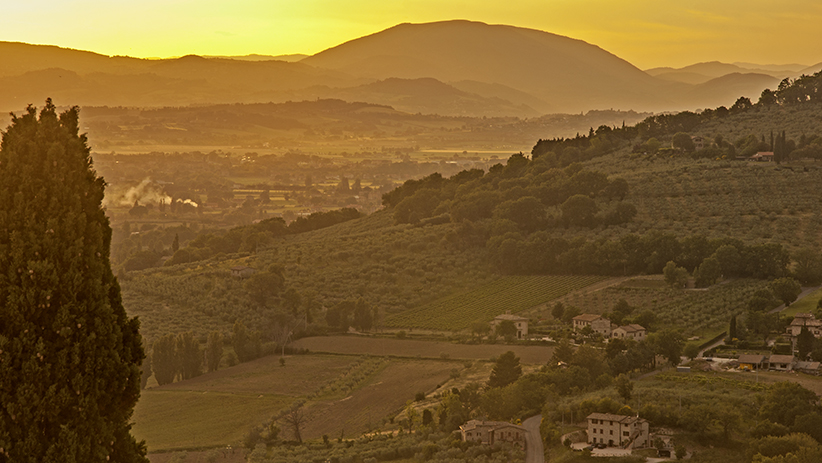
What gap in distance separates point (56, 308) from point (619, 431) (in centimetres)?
1817

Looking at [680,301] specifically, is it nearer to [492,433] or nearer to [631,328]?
[631,328]

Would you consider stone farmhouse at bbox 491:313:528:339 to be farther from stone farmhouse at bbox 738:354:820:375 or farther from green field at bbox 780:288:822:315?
green field at bbox 780:288:822:315

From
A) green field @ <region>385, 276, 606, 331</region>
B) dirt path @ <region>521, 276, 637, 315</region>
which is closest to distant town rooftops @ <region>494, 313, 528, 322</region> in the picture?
green field @ <region>385, 276, 606, 331</region>

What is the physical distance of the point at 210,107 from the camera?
178 metres

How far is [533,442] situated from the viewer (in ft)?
84.0

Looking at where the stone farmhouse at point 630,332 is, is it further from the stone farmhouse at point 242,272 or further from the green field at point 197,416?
the stone farmhouse at point 242,272

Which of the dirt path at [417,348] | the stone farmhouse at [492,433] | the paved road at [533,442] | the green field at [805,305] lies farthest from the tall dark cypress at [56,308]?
the green field at [805,305]

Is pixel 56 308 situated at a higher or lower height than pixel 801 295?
higher

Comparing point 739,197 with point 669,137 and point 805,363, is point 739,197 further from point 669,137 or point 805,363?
point 805,363

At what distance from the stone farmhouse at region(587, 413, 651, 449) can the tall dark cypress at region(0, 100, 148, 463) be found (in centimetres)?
1707

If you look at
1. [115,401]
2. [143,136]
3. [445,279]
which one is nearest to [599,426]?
[115,401]

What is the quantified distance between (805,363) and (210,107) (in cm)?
15827

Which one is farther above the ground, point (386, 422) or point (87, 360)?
point (87, 360)

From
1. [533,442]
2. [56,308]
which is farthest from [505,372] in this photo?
[56,308]
